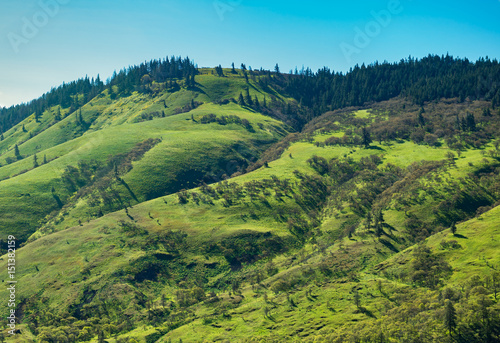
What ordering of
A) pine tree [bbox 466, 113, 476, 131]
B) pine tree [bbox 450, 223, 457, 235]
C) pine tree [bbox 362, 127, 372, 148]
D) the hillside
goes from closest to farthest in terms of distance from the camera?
the hillside
pine tree [bbox 450, 223, 457, 235]
pine tree [bbox 466, 113, 476, 131]
pine tree [bbox 362, 127, 372, 148]

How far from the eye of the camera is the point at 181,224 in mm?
84500

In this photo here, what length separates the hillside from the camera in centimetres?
4669

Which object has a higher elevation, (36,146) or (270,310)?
(36,146)

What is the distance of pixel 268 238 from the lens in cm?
7981

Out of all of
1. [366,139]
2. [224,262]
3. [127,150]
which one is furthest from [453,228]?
[127,150]

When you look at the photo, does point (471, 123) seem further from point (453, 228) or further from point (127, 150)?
point (127, 150)

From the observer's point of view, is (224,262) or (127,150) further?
(127,150)

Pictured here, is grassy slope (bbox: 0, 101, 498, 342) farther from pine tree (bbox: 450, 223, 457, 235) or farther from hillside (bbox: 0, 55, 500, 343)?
pine tree (bbox: 450, 223, 457, 235)

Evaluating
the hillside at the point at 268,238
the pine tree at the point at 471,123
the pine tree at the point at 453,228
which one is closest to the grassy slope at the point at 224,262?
the hillside at the point at 268,238

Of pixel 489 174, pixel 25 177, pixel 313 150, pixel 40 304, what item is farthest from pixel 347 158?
pixel 25 177

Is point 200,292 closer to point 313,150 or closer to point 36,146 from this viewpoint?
point 313,150

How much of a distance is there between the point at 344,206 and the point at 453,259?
3804cm

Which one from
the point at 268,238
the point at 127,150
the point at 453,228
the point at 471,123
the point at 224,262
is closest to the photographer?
the point at 453,228

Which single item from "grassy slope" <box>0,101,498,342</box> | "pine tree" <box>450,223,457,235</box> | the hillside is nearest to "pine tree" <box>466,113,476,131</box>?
the hillside
